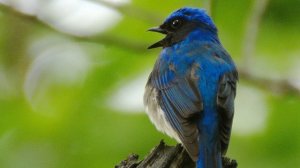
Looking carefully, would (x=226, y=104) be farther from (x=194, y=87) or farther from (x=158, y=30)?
(x=158, y=30)

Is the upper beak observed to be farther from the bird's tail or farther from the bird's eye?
the bird's tail

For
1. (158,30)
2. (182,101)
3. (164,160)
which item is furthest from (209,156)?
(158,30)

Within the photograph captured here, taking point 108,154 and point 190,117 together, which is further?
point 108,154

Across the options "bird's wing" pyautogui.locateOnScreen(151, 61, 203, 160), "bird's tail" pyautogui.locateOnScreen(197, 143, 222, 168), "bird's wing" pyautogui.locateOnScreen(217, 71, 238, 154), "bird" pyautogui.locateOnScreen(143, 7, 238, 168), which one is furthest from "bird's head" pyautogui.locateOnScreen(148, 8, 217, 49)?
"bird's tail" pyautogui.locateOnScreen(197, 143, 222, 168)

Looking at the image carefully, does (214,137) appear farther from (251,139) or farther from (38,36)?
(38,36)

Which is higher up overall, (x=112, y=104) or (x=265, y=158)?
(x=112, y=104)

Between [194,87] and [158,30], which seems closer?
[194,87]

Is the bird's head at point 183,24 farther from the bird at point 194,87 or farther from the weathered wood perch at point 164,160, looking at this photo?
the weathered wood perch at point 164,160

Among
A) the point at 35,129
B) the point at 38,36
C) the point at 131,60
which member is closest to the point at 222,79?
the point at 131,60
